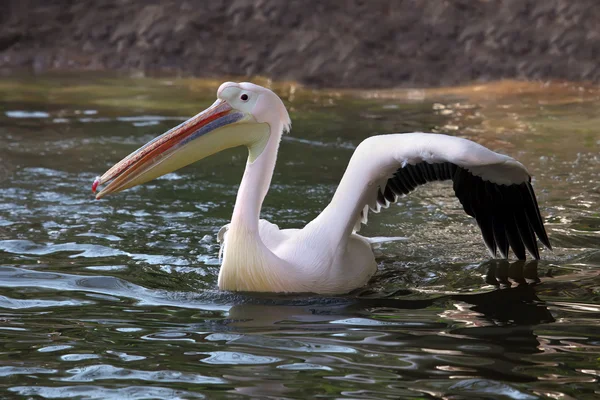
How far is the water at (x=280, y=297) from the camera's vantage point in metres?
2.74

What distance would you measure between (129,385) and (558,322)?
1521mm

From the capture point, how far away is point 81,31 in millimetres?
11992

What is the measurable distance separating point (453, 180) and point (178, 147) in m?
1.12

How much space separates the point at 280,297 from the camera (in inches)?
146

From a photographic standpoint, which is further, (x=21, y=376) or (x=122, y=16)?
(x=122, y=16)

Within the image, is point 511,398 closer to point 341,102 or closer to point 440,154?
point 440,154

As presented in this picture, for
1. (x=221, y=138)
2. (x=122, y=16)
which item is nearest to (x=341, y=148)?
(x=221, y=138)

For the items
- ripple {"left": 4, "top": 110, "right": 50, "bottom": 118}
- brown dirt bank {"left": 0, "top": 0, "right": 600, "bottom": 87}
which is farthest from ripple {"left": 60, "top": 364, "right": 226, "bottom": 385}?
brown dirt bank {"left": 0, "top": 0, "right": 600, "bottom": 87}

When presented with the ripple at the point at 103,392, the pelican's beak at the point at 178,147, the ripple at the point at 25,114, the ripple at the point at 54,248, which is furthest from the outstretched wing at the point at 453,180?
the ripple at the point at 25,114

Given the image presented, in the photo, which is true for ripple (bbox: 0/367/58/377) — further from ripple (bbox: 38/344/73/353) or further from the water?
ripple (bbox: 38/344/73/353)

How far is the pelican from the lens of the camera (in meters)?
3.70

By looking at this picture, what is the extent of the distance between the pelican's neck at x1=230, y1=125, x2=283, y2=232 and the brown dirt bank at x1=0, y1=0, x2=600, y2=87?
21.2ft

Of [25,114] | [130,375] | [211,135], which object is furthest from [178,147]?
[25,114]

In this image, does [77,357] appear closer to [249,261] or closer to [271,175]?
[249,261]
